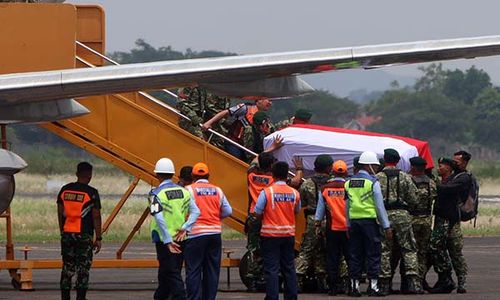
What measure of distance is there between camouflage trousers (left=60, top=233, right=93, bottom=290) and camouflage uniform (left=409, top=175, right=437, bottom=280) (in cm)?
A: 486

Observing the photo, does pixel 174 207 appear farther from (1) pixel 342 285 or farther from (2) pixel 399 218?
(2) pixel 399 218

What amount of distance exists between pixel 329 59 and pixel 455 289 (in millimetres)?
6103

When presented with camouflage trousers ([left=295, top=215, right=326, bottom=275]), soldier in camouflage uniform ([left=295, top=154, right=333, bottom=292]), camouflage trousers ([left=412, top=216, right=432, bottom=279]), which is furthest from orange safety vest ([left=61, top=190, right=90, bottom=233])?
camouflage trousers ([left=412, top=216, right=432, bottom=279])

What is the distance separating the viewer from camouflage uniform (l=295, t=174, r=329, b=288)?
19.2m

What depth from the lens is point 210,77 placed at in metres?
15.5

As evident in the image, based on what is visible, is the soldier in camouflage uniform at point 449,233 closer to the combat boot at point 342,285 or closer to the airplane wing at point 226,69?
the combat boot at point 342,285

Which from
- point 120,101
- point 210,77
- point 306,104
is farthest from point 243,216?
point 306,104

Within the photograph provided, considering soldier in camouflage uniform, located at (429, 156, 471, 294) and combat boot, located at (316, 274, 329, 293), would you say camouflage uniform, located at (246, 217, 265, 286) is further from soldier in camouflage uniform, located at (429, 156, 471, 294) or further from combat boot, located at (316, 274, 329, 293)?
soldier in camouflage uniform, located at (429, 156, 471, 294)

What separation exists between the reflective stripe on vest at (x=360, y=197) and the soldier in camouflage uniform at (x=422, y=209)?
3.52 ft

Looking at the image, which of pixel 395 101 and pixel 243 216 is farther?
pixel 395 101

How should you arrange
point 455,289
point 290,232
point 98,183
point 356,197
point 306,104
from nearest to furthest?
1. point 290,232
2. point 356,197
3. point 455,289
4. point 98,183
5. point 306,104

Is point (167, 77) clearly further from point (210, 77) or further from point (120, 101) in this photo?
point (120, 101)

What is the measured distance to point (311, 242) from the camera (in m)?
19.3

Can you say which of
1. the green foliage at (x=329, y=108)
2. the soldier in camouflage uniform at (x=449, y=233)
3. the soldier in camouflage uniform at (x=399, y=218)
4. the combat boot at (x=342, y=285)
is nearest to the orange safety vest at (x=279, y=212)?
the combat boot at (x=342, y=285)
